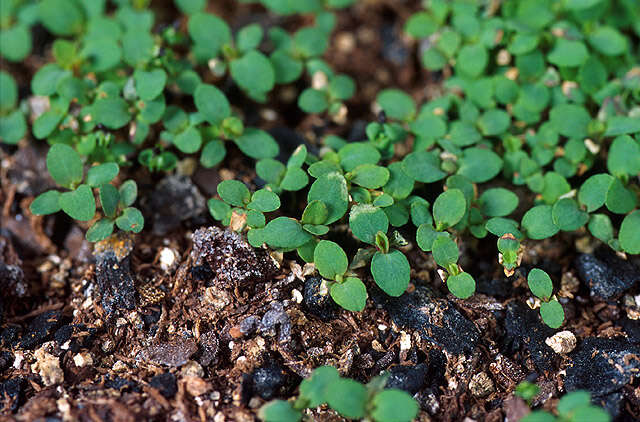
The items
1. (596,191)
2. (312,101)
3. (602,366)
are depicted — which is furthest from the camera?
(312,101)

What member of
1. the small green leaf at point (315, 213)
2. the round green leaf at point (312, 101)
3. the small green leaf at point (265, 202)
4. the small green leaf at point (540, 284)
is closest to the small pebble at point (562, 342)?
the small green leaf at point (540, 284)

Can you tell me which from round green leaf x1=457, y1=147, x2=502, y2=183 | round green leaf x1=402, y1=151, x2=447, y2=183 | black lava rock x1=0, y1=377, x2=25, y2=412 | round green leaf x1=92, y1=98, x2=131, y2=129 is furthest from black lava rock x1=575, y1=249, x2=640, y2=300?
black lava rock x1=0, y1=377, x2=25, y2=412

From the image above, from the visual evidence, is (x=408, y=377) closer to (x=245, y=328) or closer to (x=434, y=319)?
(x=434, y=319)

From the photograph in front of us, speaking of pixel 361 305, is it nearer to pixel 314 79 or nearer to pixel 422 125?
pixel 422 125

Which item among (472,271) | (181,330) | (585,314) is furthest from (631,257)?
(181,330)

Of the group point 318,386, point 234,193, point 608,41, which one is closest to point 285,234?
point 234,193

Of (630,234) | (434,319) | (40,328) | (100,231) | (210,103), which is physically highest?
(210,103)

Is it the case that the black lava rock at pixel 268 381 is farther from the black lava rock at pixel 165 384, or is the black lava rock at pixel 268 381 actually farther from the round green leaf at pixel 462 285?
the round green leaf at pixel 462 285
